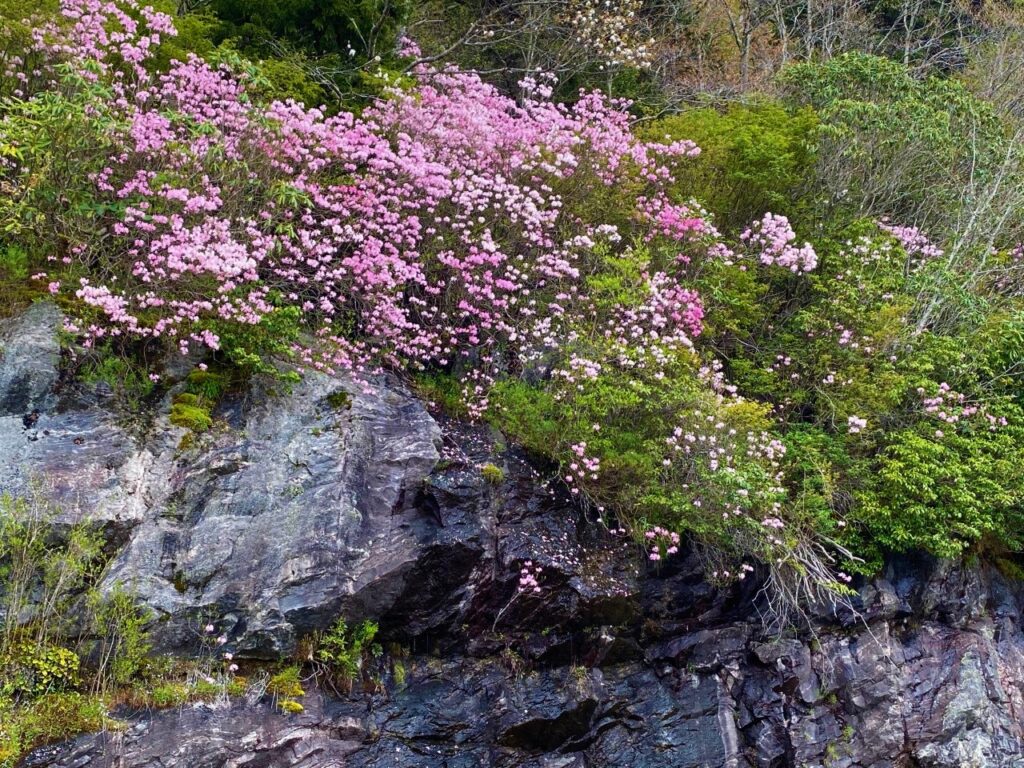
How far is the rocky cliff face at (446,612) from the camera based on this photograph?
668 cm

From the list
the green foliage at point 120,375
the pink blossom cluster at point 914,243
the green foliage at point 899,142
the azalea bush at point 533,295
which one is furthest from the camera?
the green foliage at point 899,142

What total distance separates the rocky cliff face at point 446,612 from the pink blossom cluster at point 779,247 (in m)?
3.82

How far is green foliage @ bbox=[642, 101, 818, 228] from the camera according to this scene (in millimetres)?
11102

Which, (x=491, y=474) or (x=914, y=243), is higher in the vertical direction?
(x=914, y=243)

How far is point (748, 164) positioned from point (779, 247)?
1657mm

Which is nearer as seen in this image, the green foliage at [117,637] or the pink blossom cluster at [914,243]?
the green foliage at [117,637]

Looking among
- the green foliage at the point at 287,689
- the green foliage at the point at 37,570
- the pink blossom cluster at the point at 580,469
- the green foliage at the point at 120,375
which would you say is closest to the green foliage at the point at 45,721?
the green foliage at the point at 37,570

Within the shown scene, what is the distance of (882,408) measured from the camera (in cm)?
930

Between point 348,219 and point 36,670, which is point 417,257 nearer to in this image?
point 348,219

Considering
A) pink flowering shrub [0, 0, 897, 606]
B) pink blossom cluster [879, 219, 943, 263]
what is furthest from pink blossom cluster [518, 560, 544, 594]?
pink blossom cluster [879, 219, 943, 263]

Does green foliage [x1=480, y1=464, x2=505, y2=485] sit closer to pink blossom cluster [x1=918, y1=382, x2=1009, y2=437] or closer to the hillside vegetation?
the hillside vegetation

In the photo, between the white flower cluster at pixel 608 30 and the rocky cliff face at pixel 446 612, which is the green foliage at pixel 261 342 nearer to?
the rocky cliff face at pixel 446 612

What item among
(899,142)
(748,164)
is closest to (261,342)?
(748,164)

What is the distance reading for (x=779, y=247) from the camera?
10.3 meters
